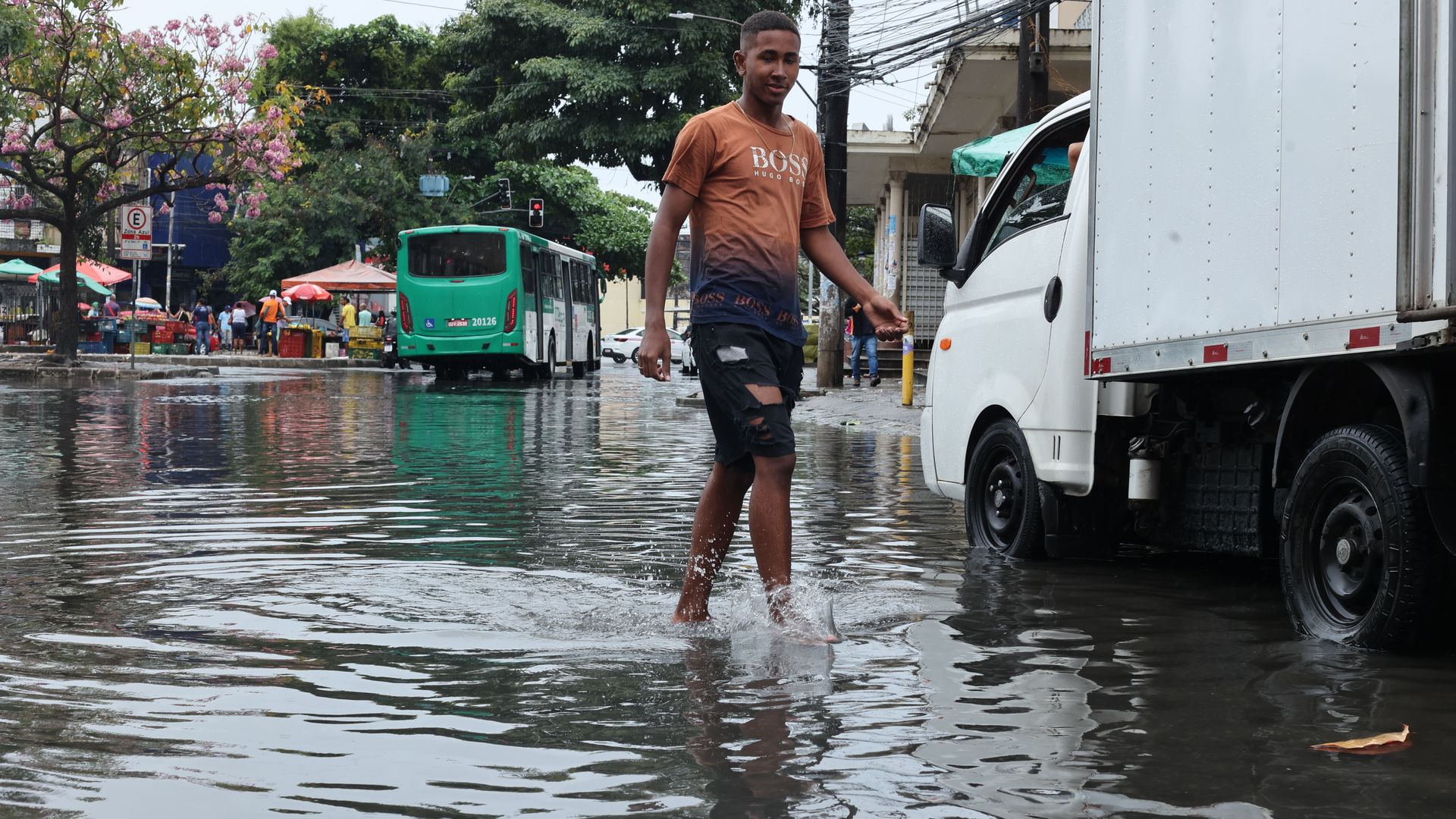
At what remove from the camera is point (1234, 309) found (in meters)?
5.40

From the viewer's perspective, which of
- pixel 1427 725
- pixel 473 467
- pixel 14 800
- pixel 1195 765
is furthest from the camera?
pixel 473 467

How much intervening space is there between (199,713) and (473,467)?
7.85 meters

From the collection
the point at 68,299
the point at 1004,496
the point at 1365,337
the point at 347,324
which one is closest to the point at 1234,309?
the point at 1365,337

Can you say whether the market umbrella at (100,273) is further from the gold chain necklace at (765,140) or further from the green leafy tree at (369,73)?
the gold chain necklace at (765,140)

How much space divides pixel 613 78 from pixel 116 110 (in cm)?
1076

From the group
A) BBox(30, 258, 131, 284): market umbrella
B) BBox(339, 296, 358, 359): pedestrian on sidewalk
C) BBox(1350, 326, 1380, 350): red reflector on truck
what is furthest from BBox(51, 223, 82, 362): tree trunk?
BBox(1350, 326, 1380, 350): red reflector on truck

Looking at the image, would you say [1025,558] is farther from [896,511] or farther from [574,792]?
[574,792]

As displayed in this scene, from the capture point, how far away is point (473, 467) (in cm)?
1179

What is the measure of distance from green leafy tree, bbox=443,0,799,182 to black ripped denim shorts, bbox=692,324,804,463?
3037cm

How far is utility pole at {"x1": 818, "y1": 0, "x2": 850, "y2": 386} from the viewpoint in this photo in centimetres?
2216

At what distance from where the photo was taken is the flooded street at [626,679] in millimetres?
3346

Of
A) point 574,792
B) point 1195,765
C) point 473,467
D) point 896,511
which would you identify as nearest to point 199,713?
point 574,792

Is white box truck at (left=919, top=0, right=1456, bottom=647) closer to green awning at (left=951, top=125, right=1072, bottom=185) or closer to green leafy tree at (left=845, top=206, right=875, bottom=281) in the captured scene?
green awning at (left=951, top=125, right=1072, bottom=185)

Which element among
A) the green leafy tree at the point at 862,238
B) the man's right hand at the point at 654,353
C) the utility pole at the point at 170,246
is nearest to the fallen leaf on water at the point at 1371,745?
the man's right hand at the point at 654,353
